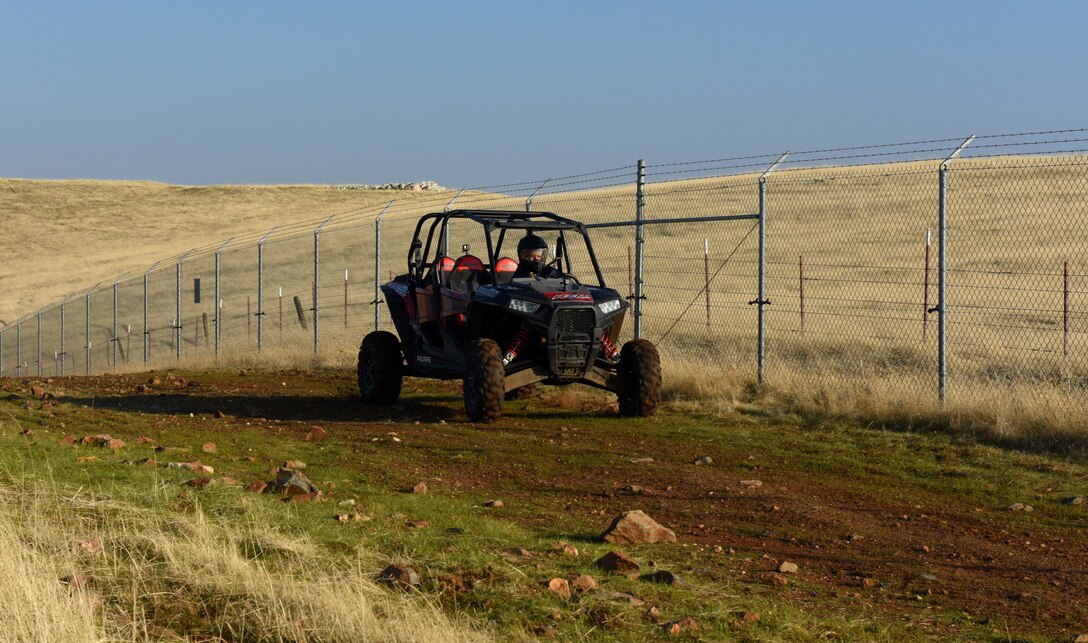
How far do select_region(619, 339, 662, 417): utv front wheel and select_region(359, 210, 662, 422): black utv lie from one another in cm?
1

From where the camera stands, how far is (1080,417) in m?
10.5

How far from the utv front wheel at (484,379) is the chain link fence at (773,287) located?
3.46 m

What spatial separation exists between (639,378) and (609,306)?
80 centimetres

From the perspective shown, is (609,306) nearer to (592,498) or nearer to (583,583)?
(592,498)

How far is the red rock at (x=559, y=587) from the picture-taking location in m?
5.57

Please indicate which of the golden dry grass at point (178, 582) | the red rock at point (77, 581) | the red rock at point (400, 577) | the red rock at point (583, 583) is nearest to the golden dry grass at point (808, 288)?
the red rock at point (583, 583)

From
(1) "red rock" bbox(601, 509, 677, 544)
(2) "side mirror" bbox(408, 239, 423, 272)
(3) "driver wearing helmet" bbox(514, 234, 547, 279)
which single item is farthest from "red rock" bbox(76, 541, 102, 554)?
(2) "side mirror" bbox(408, 239, 423, 272)

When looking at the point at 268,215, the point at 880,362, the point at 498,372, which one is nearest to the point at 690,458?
the point at 498,372

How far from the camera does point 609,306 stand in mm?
12695

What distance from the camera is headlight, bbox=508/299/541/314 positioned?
12.4 m

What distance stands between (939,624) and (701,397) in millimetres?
8673

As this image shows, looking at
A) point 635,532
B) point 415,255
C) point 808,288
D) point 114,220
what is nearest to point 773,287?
point 808,288

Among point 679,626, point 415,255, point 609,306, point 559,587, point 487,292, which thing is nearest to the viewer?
point 679,626

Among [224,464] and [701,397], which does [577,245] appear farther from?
[224,464]
